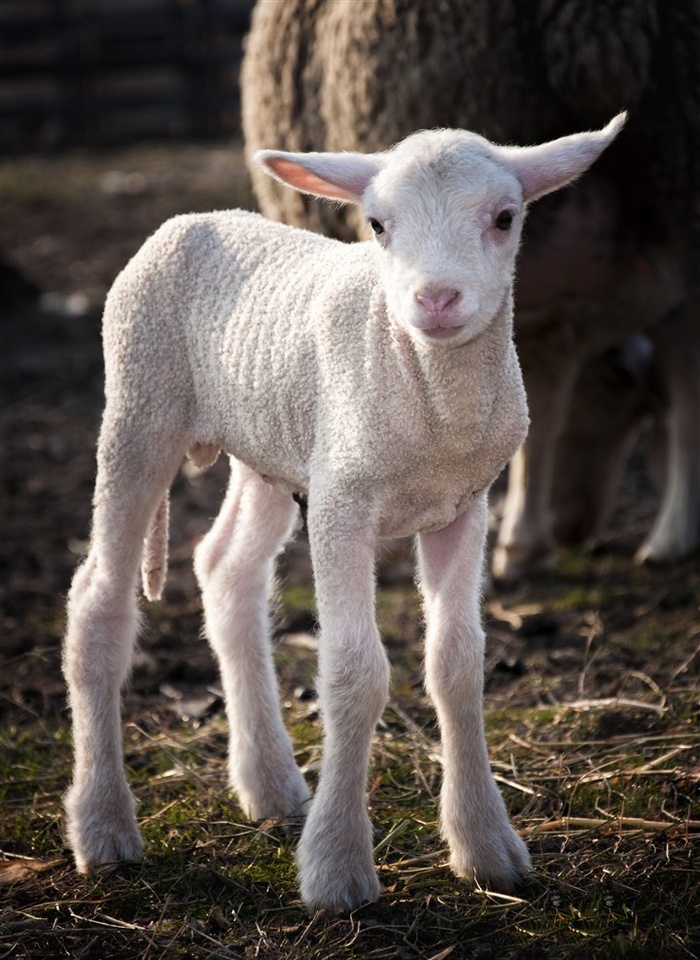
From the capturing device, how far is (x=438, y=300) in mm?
2629

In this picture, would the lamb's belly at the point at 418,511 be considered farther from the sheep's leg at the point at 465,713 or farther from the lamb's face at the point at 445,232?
the lamb's face at the point at 445,232

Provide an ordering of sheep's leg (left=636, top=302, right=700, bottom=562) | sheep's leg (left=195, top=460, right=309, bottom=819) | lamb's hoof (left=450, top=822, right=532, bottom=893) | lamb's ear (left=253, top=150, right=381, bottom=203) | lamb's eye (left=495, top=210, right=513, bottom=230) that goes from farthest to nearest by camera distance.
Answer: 1. sheep's leg (left=636, top=302, right=700, bottom=562)
2. sheep's leg (left=195, top=460, right=309, bottom=819)
3. lamb's hoof (left=450, top=822, right=532, bottom=893)
4. lamb's ear (left=253, top=150, right=381, bottom=203)
5. lamb's eye (left=495, top=210, right=513, bottom=230)

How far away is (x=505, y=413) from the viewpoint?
9.77 ft

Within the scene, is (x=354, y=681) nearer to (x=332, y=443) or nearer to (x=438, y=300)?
(x=332, y=443)

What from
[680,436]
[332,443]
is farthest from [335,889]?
[680,436]

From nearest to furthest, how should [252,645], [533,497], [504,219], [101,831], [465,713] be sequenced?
[504,219], [465,713], [101,831], [252,645], [533,497]

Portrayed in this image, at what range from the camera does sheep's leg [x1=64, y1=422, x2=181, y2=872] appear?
3371 mm

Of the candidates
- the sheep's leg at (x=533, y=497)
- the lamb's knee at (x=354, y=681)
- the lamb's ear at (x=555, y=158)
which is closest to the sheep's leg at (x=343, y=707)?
the lamb's knee at (x=354, y=681)

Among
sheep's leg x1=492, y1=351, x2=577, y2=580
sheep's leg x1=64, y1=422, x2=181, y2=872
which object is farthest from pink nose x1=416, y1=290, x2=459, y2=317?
sheep's leg x1=492, y1=351, x2=577, y2=580

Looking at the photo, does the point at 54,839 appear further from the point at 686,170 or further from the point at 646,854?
the point at 686,170

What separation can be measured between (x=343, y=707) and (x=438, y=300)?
2.94 ft

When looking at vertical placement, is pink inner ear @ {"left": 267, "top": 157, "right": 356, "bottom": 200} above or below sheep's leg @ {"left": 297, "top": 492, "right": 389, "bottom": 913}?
above

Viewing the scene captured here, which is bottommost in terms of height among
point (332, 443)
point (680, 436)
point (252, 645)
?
point (680, 436)

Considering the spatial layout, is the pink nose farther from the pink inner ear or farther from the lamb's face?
the pink inner ear
